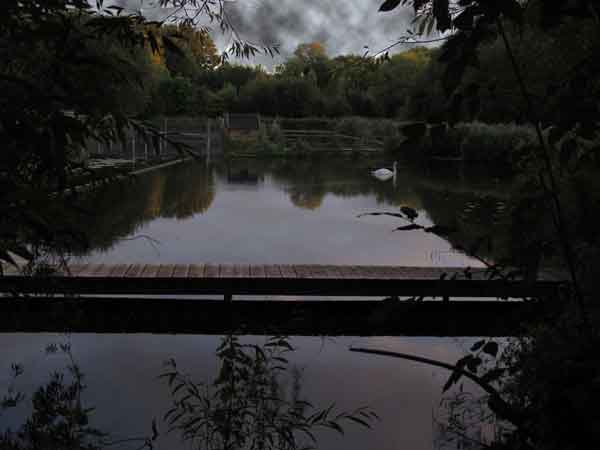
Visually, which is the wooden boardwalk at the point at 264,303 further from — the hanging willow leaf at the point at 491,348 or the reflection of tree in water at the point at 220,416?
the hanging willow leaf at the point at 491,348

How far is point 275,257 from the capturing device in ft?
24.3

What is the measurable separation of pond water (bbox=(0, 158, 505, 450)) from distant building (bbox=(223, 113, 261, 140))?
66.9 feet

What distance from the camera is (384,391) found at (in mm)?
3969

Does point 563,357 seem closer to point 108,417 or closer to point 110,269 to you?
point 108,417

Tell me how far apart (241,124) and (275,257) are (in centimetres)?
3346

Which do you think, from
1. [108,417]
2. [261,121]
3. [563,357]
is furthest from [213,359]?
[261,121]

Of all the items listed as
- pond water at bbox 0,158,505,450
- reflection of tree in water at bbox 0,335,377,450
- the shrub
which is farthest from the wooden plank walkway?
the shrub

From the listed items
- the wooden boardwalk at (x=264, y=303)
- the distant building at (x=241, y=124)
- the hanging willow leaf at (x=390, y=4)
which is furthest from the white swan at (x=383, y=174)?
the distant building at (x=241, y=124)

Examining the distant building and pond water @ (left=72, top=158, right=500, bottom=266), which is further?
the distant building

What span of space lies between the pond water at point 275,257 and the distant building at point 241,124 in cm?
2041

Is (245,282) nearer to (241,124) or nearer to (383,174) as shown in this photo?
(383,174)

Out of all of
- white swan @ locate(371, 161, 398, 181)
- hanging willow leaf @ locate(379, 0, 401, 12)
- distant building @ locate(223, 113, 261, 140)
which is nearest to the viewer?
hanging willow leaf @ locate(379, 0, 401, 12)

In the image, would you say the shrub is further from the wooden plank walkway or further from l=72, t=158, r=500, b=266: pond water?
the wooden plank walkway

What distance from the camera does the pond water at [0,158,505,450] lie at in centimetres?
352
